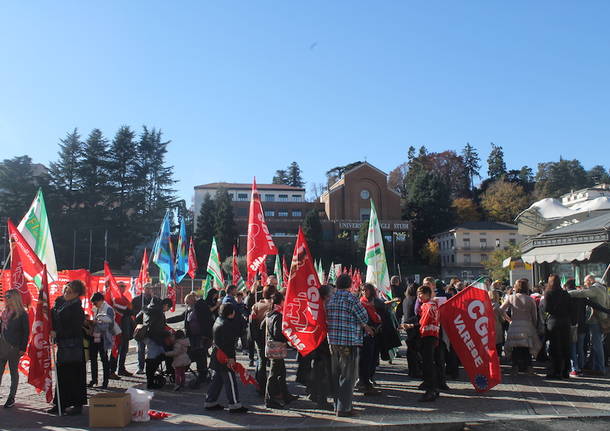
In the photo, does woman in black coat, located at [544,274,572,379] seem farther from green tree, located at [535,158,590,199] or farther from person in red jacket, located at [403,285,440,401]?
green tree, located at [535,158,590,199]

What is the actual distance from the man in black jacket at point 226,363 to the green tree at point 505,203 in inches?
3770

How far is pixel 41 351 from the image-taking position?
8.07 meters

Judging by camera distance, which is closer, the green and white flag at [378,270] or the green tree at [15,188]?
the green and white flag at [378,270]

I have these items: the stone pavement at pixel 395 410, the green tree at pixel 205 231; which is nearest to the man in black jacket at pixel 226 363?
the stone pavement at pixel 395 410

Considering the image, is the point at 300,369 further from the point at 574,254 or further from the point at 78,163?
the point at 78,163

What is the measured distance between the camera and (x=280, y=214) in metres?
88.7

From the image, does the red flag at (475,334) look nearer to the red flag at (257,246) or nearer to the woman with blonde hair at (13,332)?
the red flag at (257,246)

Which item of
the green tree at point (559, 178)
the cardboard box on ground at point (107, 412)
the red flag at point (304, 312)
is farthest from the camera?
the green tree at point (559, 178)

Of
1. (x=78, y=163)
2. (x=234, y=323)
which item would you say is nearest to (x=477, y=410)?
(x=234, y=323)

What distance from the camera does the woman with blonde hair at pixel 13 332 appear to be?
814 cm

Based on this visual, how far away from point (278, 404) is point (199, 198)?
293ft

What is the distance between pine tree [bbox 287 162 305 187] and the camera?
135m

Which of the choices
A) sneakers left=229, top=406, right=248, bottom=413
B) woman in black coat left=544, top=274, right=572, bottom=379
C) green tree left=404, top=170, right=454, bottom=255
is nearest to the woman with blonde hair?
sneakers left=229, top=406, right=248, bottom=413

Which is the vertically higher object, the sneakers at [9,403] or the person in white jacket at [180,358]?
the person in white jacket at [180,358]
